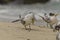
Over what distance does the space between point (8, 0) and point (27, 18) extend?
1633cm

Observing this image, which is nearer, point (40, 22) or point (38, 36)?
point (38, 36)

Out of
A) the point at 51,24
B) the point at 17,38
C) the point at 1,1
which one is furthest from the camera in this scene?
the point at 1,1

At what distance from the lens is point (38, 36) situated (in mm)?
6152

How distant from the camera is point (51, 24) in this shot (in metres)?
7.86

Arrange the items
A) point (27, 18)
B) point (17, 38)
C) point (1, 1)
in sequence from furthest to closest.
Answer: point (1, 1)
point (27, 18)
point (17, 38)

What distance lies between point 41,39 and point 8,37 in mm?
808

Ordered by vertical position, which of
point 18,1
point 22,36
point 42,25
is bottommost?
point 18,1

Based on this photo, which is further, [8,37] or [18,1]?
[18,1]

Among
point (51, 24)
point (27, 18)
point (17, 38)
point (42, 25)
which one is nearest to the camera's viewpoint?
point (17, 38)

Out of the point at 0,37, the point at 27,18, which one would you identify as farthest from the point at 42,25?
the point at 0,37

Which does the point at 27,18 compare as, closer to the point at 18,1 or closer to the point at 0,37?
the point at 0,37

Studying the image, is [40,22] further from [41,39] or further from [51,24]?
[41,39]

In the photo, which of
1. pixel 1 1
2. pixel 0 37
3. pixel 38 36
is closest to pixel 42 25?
pixel 38 36

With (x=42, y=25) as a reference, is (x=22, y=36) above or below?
above
